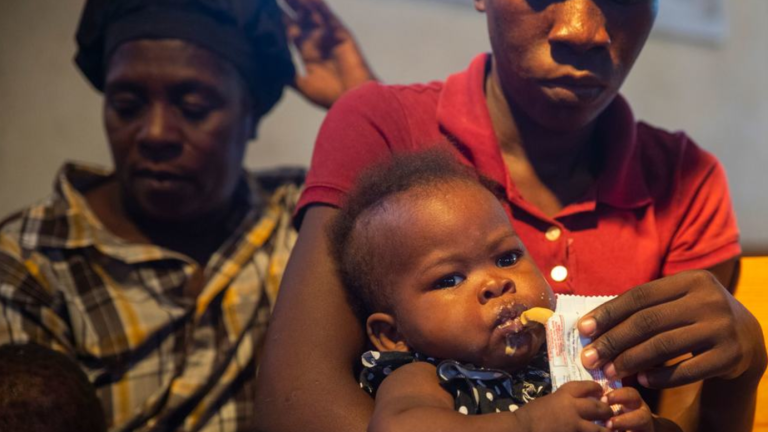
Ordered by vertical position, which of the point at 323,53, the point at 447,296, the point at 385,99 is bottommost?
the point at 323,53

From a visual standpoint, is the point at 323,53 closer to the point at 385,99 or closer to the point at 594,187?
the point at 385,99

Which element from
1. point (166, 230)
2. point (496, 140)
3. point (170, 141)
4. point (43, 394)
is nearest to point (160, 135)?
point (170, 141)

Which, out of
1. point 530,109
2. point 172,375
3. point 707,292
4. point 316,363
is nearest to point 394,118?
point 530,109

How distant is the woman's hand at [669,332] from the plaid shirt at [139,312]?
1.24 metres

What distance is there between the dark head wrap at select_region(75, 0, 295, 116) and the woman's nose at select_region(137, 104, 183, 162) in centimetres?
21

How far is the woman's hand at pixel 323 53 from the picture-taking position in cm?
274

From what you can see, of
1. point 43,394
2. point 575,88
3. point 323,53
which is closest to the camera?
point 575,88

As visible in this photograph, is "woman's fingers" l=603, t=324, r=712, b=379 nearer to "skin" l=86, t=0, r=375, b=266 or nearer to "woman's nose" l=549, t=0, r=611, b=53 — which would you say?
"woman's nose" l=549, t=0, r=611, b=53

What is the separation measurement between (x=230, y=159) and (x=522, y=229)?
117 centimetres

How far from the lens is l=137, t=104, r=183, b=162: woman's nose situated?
7.09 ft

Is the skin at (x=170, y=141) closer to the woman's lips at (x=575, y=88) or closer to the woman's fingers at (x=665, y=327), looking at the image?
the woman's lips at (x=575, y=88)

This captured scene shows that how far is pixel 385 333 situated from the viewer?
1233 millimetres

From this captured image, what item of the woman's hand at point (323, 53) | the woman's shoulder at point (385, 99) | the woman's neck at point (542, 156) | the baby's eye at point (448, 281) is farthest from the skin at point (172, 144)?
the baby's eye at point (448, 281)

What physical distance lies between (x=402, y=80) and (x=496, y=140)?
173 cm
